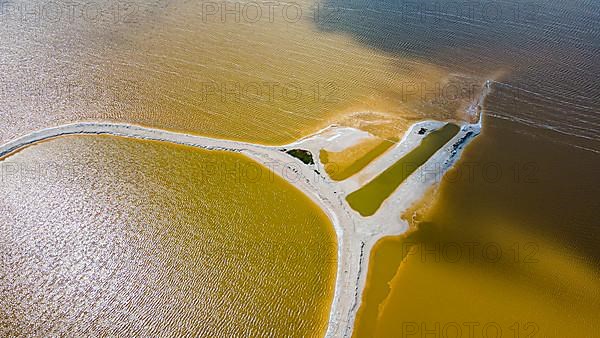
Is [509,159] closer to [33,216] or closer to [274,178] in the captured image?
[274,178]

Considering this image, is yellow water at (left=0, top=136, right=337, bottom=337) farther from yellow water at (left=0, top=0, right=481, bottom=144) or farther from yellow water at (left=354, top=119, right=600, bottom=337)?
yellow water at (left=0, top=0, right=481, bottom=144)

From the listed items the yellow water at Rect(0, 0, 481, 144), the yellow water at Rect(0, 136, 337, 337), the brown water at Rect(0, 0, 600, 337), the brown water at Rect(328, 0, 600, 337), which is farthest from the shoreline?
the yellow water at Rect(0, 0, 481, 144)

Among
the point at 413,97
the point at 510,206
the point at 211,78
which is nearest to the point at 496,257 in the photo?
the point at 510,206

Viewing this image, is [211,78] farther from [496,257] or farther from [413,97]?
[496,257]

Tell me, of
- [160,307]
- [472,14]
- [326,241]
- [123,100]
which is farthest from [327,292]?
[472,14]

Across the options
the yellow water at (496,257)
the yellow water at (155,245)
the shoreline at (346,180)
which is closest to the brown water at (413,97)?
the yellow water at (496,257)

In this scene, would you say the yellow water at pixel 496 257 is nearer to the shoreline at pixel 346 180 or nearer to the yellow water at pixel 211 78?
the shoreline at pixel 346 180
